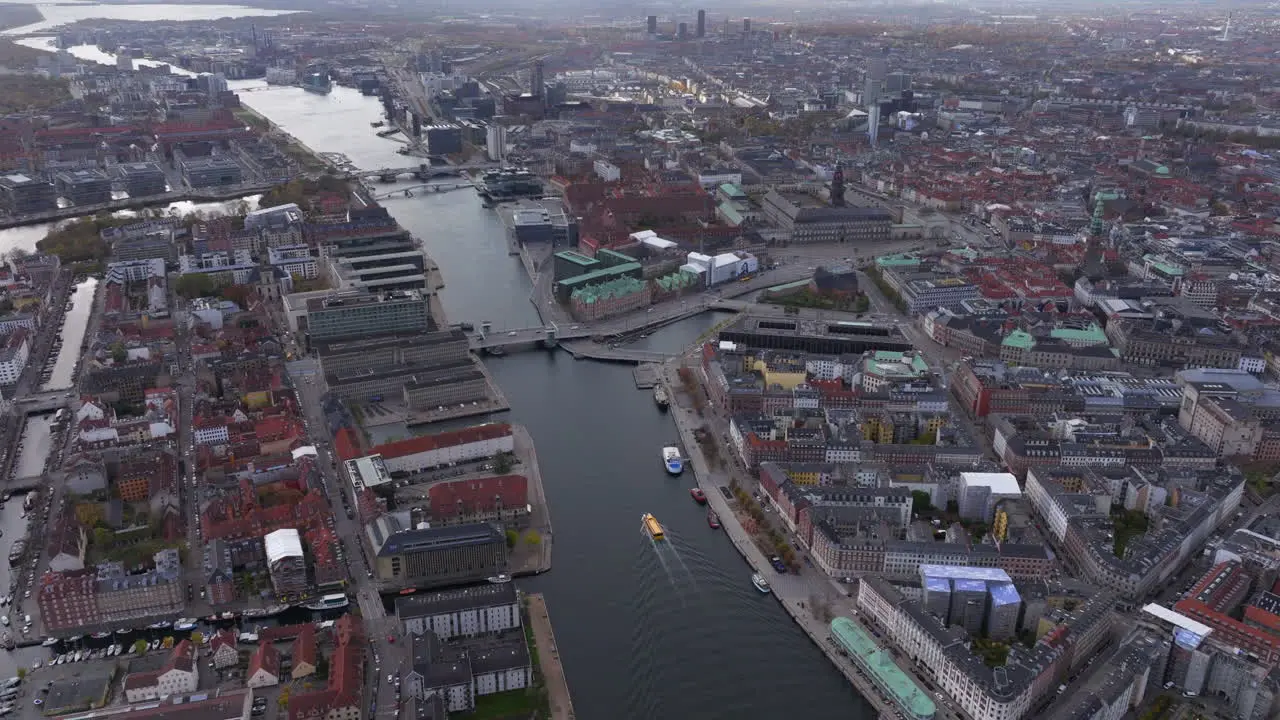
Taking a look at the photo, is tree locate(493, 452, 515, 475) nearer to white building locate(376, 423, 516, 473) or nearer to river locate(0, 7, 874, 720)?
white building locate(376, 423, 516, 473)

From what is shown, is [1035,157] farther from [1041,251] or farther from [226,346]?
[226,346]

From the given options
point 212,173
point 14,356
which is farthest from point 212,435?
point 212,173

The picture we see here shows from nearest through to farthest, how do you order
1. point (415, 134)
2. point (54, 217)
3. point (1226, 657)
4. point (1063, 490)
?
point (1226, 657), point (1063, 490), point (54, 217), point (415, 134)

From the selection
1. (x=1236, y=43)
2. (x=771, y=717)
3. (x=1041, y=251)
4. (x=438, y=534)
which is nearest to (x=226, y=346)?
(x=438, y=534)

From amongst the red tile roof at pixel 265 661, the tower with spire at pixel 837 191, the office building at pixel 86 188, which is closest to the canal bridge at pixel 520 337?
the red tile roof at pixel 265 661

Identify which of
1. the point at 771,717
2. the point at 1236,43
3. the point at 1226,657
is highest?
the point at 1236,43

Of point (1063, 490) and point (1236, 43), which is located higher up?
point (1236, 43)
